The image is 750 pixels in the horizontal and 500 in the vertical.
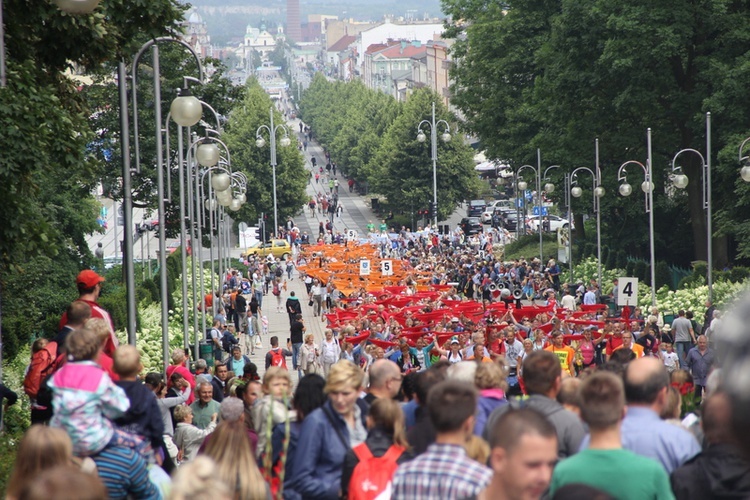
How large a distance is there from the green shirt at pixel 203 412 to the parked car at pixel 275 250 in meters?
64.1

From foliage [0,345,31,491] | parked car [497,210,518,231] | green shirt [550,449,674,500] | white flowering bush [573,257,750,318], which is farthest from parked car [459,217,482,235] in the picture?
green shirt [550,449,674,500]

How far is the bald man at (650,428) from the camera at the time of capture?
7.49 metres

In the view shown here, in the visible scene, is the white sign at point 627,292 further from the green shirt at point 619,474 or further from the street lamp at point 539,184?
the green shirt at point 619,474

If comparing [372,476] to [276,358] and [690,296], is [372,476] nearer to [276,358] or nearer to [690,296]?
[276,358]

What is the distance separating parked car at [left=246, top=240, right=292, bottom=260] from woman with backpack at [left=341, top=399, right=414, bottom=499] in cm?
7040

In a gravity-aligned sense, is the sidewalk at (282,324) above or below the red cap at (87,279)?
below

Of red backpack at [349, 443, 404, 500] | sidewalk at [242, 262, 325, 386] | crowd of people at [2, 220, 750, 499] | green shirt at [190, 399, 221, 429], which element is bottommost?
sidewalk at [242, 262, 325, 386]

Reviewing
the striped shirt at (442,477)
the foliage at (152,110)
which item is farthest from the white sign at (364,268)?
the striped shirt at (442,477)

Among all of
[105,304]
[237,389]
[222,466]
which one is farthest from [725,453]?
[105,304]

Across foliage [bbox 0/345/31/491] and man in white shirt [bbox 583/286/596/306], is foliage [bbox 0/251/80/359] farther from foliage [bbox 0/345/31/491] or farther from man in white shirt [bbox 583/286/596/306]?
man in white shirt [bbox 583/286/596/306]

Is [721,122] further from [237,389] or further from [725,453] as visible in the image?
[725,453]

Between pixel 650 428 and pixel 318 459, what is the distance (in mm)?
1979

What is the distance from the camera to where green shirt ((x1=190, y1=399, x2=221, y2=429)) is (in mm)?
14227

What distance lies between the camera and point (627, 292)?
35.7m
